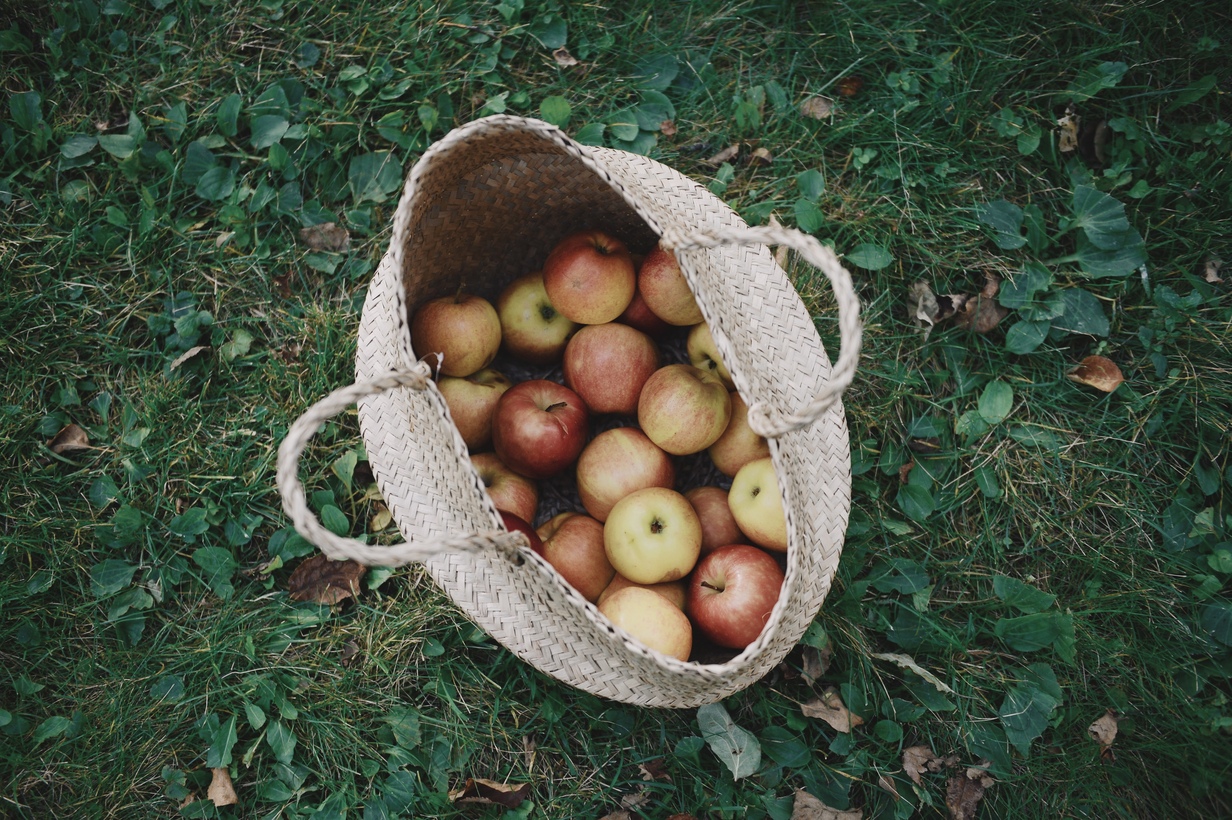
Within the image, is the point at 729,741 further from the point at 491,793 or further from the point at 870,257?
the point at 870,257

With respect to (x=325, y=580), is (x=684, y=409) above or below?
above

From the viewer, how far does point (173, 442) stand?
2471 millimetres

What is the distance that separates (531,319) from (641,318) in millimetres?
306

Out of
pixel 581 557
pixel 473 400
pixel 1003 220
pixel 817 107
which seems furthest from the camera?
pixel 817 107

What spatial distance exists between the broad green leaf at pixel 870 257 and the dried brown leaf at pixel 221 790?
238 centimetres

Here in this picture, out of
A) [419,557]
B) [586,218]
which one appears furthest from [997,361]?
[419,557]

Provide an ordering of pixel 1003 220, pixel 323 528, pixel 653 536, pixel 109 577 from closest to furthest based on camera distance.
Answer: pixel 323 528, pixel 653 536, pixel 109 577, pixel 1003 220

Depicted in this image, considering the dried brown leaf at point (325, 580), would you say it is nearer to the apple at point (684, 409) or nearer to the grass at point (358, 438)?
the grass at point (358, 438)

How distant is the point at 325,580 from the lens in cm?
238

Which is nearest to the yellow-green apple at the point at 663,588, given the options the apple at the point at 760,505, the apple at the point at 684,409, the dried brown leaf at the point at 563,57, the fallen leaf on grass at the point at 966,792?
the apple at the point at 760,505

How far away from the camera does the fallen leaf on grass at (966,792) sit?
2246 millimetres

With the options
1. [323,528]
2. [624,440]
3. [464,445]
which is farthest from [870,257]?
[323,528]

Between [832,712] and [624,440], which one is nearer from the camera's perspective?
[624,440]

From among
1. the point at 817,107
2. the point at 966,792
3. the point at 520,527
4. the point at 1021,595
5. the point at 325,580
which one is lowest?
the point at 966,792
